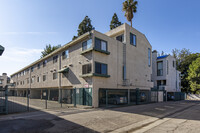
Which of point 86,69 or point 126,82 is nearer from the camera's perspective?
point 86,69

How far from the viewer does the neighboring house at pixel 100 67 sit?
18.5 meters

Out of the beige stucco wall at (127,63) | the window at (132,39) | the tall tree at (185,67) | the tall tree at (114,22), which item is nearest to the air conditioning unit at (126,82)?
the beige stucco wall at (127,63)

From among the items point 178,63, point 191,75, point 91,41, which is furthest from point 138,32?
point 178,63

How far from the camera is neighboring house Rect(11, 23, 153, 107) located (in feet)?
60.6

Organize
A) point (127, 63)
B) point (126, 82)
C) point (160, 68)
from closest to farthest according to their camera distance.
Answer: point (126, 82) → point (127, 63) → point (160, 68)

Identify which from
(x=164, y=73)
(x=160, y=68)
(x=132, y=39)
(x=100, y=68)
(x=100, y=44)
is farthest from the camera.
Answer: (x=160, y=68)

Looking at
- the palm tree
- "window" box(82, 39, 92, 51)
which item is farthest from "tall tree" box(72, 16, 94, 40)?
"window" box(82, 39, 92, 51)

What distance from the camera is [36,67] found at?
1427 inches

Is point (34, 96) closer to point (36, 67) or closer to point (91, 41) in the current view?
point (36, 67)

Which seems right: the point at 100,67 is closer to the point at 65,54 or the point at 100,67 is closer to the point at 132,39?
the point at 65,54

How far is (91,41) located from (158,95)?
1990 centimetres

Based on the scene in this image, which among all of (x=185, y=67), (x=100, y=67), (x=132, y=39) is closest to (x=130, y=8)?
(x=132, y=39)

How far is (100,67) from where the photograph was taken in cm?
1898

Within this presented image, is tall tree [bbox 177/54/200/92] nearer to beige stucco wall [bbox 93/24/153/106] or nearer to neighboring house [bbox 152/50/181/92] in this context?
neighboring house [bbox 152/50/181/92]
